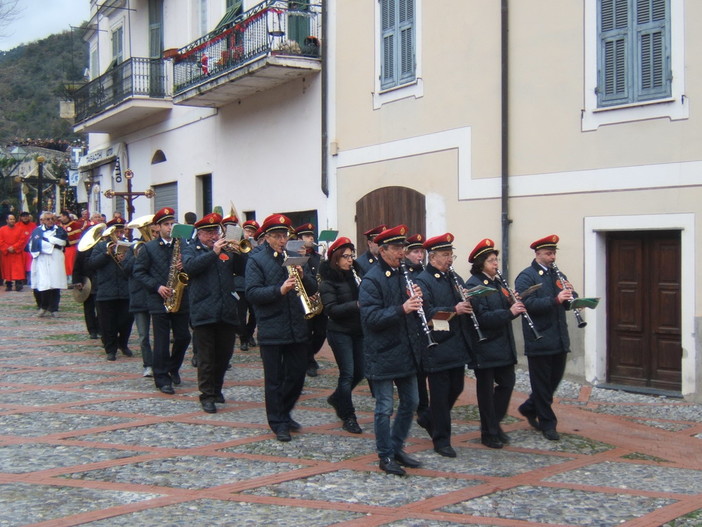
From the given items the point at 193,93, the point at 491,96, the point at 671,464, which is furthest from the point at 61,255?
the point at 671,464

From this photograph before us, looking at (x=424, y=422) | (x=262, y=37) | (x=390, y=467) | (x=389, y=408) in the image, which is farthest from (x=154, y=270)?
(x=262, y=37)

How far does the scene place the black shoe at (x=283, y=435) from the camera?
25.2 ft

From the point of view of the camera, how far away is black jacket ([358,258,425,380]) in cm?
665

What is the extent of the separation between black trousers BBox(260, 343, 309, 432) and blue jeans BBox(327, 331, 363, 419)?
371 mm

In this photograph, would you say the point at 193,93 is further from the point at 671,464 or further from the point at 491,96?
the point at 671,464

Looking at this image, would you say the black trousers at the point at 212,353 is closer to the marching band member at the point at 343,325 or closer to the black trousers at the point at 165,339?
the black trousers at the point at 165,339

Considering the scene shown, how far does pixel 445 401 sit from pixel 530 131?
5.43 meters

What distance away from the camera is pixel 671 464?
7.41 meters

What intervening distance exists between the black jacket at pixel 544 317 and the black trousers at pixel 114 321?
6.15 metres

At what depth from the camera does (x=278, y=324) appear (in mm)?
7699

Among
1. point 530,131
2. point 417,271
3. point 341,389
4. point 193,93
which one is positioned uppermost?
point 193,93

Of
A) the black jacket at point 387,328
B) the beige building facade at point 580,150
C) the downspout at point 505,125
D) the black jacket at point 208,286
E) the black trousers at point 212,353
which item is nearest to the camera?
the black jacket at point 387,328

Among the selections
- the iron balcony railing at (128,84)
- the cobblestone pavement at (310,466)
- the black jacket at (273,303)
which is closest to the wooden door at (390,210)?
the cobblestone pavement at (310,466)

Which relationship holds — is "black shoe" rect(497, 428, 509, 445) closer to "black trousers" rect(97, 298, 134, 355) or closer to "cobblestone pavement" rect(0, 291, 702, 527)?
"cobblestone pavement" rect(0, 291, 702, 527)
